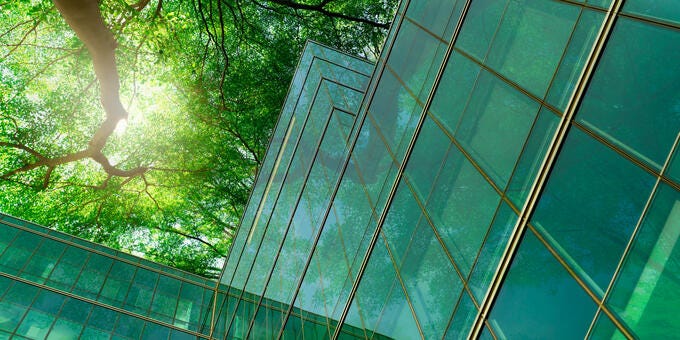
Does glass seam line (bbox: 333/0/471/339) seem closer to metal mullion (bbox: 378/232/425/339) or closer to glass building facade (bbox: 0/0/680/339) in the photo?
glass building facade (bbox: 0/0/680/339)

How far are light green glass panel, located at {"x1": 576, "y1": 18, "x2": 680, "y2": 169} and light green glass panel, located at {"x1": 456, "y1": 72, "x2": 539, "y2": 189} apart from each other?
29.7 inches

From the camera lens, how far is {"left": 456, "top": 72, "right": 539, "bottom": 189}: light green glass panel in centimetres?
493

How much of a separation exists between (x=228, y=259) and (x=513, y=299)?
15.2 metres

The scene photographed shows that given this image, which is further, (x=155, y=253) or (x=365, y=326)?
(x=155, y=253)

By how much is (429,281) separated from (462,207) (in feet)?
2.76

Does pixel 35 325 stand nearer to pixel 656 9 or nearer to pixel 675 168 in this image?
pixel 675 168

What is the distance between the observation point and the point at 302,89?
14.4 meters

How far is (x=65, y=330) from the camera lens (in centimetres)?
1259

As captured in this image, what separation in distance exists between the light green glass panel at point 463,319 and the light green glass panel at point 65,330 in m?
10.5

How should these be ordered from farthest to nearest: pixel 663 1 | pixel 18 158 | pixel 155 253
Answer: pixel 155 253 < pixel 18 158 < pixel 663 1

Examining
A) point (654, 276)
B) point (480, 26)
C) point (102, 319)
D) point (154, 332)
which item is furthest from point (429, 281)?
point (102, 319)

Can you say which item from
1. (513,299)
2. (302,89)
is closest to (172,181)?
(302,89)

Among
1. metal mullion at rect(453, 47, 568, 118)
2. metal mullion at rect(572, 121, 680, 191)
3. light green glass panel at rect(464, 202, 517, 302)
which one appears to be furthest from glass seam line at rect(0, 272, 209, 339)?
metal mullion at rect(572, 121, 680, 191)

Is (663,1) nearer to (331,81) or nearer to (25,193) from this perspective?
(331,81)
